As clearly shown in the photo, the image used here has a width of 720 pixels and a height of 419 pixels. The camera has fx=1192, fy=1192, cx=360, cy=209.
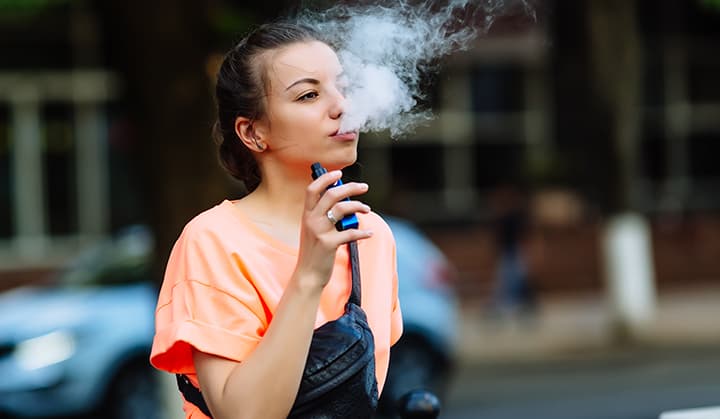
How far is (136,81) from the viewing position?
724 centimetres

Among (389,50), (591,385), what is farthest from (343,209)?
(591,385)

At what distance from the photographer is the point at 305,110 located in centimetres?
213

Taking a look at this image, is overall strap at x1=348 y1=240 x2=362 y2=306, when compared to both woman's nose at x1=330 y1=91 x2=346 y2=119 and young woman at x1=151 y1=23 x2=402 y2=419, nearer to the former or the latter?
young woman at x1=151 y1=23 x2=402 y2=419

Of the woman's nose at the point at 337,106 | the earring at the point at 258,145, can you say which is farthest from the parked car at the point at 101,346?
the woman's nose at the point at 337,106

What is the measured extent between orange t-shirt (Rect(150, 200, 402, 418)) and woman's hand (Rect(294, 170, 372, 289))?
0.38ft

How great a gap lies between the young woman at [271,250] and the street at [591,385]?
5767 millimetres

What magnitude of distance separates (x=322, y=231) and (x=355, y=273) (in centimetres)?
22

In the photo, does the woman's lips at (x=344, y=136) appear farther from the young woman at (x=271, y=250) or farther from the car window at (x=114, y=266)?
the car window at (x=114, y=266)

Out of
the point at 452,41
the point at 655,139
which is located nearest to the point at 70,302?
the point at 452,41

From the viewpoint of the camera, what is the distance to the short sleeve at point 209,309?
2.00 m

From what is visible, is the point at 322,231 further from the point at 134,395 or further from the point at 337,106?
the point at 134,395

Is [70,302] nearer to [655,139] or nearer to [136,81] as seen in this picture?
[136,81]

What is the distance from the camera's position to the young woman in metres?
1.95

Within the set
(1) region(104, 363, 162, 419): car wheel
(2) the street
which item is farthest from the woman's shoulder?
(1) region(104, 363, 162, 419): car wheel
